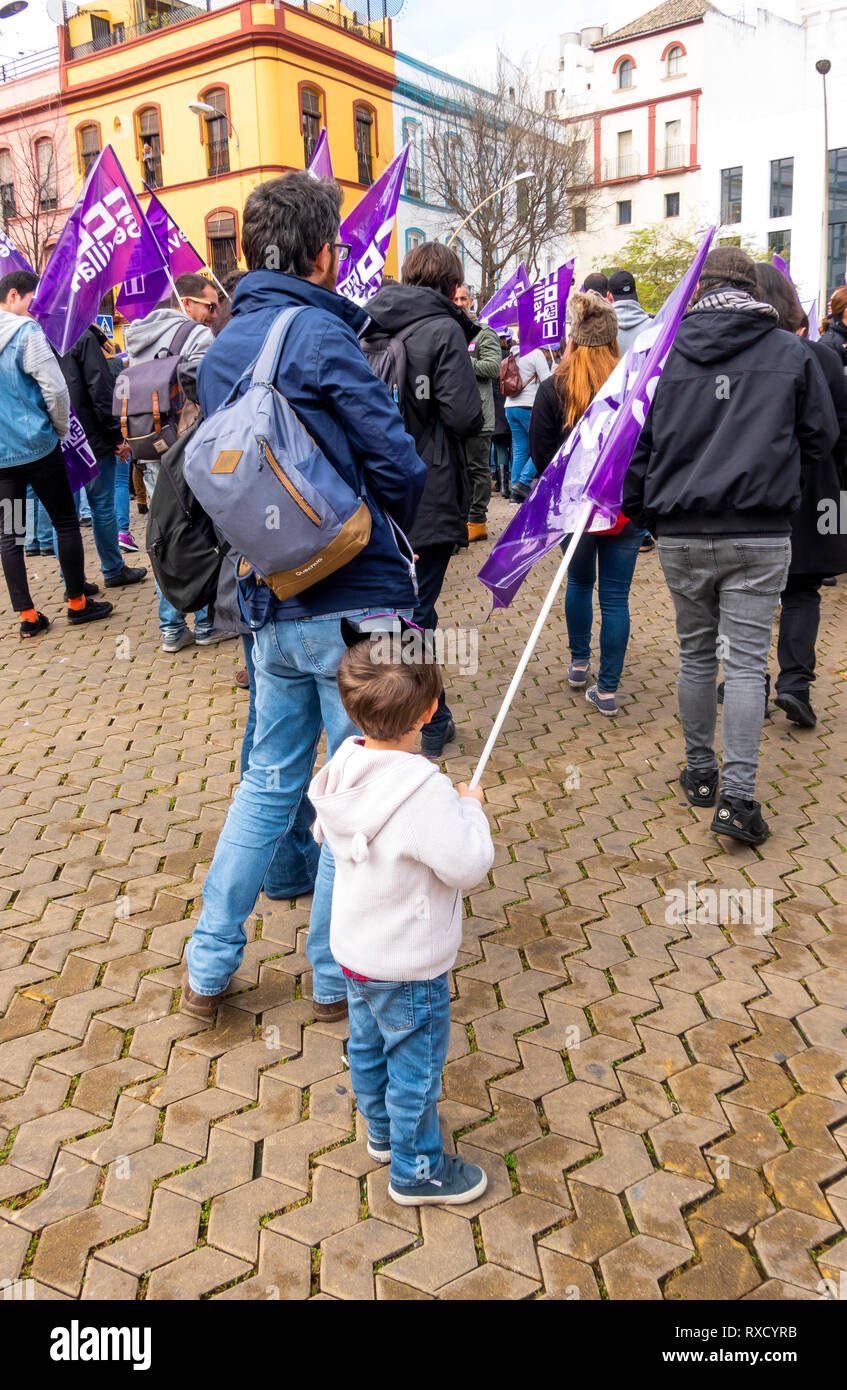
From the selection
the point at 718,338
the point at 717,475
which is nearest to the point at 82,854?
the point at 717,475

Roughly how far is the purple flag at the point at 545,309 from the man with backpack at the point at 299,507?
7836mm

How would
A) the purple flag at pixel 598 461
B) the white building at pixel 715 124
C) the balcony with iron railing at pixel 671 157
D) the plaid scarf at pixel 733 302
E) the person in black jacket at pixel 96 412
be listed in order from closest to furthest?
the purple flag at pixel 598 461 < the plaid scarf at pixel 733 302 < the person in black jacket at pixel 96 412 < the white building at pixel 715 124 < the balcony with iron railing at pixel 671 157

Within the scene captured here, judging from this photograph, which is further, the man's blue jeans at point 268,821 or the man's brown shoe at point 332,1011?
the man's brown shoe at point 332,1011

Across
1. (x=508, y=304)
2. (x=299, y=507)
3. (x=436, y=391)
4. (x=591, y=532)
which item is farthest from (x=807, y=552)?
(x=508, y=304)

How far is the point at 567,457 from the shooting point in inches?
159

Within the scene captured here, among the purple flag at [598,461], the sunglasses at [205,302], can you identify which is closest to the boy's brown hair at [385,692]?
the purple flag at [598,461]

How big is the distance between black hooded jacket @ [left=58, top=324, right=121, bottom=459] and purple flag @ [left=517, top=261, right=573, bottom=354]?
Result: 437cm

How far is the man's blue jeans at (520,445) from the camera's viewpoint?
11905 millimetres

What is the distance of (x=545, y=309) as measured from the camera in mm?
10617

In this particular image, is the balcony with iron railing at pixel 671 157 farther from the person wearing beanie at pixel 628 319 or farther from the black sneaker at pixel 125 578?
the black sneaker at pixel 125 578

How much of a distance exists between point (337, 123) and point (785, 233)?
85.2ft

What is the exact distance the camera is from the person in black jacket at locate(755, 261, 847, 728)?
5110mm
